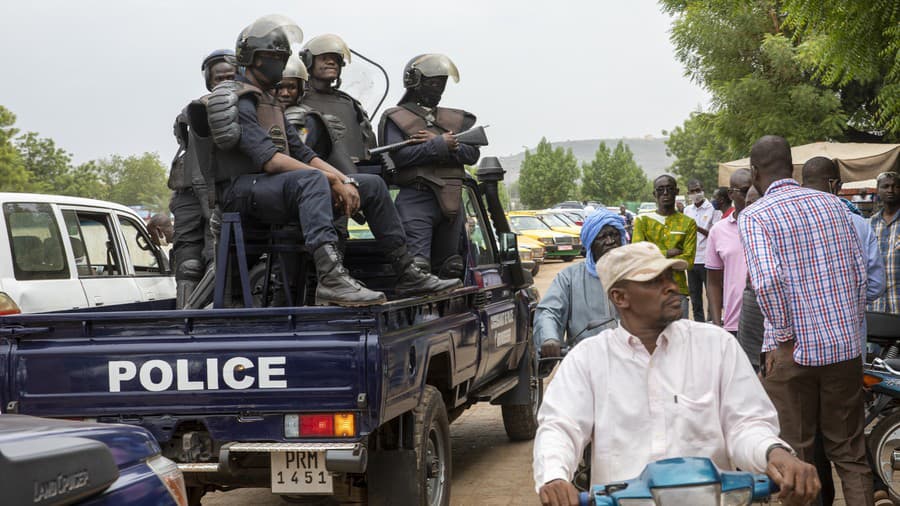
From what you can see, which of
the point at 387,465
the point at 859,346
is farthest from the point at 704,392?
the point at 387,465

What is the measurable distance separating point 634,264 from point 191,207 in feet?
15.5

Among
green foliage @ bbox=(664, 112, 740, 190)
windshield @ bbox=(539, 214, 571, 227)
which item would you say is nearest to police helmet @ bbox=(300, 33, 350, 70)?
windshield @ bbox=(539, 214, 571, 227)

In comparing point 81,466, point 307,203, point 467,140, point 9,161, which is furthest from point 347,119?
point 9,161

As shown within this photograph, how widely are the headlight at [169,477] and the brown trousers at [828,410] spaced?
3.07 meters

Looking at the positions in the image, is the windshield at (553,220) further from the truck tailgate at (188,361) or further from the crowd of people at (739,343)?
the truck tailgate at (188,361)

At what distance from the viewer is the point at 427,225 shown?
7508 mm

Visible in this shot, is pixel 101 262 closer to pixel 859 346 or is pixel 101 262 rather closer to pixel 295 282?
pixel 295 282

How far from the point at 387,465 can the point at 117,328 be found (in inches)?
55.4

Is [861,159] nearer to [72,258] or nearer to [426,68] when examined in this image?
[426,68]

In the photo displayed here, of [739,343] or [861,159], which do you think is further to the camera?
[861,159]

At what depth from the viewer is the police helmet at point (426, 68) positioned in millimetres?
7645

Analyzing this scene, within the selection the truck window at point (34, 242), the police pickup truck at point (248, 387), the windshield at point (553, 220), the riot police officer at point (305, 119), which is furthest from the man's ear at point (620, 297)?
the windshield at point (553, 220)

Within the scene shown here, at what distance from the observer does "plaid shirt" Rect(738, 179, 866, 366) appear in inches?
196

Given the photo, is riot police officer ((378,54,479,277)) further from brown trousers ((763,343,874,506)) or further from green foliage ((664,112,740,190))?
green foliage ((664,112,740,190))
